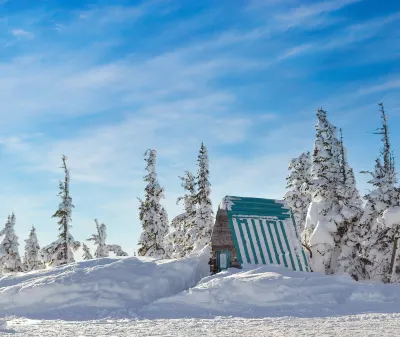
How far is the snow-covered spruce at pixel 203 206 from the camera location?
3666cm

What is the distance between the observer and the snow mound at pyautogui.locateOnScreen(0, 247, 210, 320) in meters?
14.9

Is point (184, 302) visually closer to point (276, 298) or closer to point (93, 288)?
point (276, 298)

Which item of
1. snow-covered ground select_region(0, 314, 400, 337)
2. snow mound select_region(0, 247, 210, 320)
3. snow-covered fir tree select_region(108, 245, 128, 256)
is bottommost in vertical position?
snow-covered ground select_region(0, 314, 400, 337)

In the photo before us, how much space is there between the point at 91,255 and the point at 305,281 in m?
43.2

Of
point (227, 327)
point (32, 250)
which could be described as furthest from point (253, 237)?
point (32, 250)

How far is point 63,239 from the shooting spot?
36906mm

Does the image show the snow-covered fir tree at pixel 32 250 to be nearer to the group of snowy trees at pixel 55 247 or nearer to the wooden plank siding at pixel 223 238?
the group of snowy trees at pixel 55 247

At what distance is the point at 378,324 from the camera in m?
9.90

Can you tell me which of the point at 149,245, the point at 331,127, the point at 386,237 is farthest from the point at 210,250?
the point at 149,245

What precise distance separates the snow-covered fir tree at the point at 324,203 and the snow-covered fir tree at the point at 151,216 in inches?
564

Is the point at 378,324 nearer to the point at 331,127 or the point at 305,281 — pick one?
the point at 305,281

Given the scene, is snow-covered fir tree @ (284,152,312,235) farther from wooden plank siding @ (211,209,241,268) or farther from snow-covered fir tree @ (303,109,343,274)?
wooden plank siding @ (211,209,241,268)

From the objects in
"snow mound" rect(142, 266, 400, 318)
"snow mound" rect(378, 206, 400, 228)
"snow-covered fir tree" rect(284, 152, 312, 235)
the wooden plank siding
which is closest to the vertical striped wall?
the wooden plank siding

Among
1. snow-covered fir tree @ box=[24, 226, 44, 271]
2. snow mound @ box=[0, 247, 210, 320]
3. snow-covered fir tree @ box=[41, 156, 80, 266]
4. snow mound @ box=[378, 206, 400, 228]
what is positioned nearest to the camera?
snow mound @ box=[0, 247, 210, 320]
